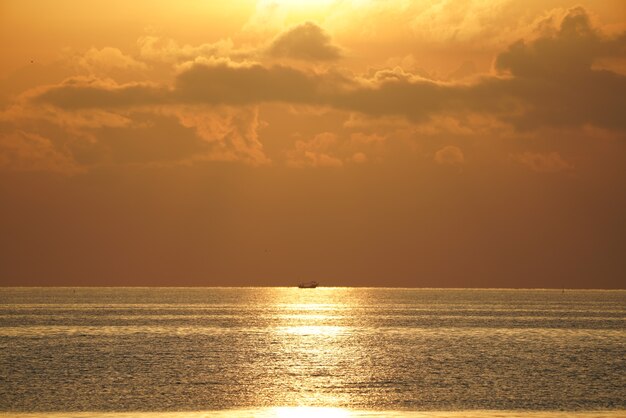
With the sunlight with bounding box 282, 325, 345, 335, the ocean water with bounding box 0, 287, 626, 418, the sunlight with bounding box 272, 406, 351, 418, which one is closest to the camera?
the sunlight with bounding box 272, 406, 351, 418

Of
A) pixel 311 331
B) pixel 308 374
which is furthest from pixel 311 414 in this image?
pixel 311 331

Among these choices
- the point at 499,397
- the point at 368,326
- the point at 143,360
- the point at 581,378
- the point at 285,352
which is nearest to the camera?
the point at 499,397

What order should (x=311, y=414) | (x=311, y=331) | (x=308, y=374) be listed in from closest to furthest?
(x=311, y=414) < (x=308, y=374) < (x=311, y=331)

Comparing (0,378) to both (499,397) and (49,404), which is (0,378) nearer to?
(49,404)

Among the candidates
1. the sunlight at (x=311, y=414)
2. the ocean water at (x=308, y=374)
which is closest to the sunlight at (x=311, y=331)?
the ocean water at (x=308, y=374)

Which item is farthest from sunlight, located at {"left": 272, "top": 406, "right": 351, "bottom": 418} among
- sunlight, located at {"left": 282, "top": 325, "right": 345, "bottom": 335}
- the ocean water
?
sunlight, located at {"left": 282, "top": 325, "right": 345, "bottom": 335}

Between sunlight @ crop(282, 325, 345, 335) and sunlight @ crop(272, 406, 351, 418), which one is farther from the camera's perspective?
sunlight @ crop(282, 325, 345, 335)

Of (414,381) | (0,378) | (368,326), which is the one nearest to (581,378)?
(414,381)

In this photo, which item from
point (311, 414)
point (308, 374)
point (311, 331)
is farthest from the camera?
point (311, 331)

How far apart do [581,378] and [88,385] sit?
134 feet

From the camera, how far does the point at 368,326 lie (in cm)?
19888

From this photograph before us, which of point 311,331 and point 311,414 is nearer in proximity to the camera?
point 311,414

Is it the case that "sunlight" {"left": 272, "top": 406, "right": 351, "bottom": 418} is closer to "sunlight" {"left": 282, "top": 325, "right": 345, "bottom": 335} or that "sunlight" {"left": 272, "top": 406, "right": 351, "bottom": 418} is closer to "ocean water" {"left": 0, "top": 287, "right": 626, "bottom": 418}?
"ocean water" {"left": 0, "top": 287, "right": 626, "bottom": 418}

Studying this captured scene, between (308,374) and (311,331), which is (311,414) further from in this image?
(311,331)
